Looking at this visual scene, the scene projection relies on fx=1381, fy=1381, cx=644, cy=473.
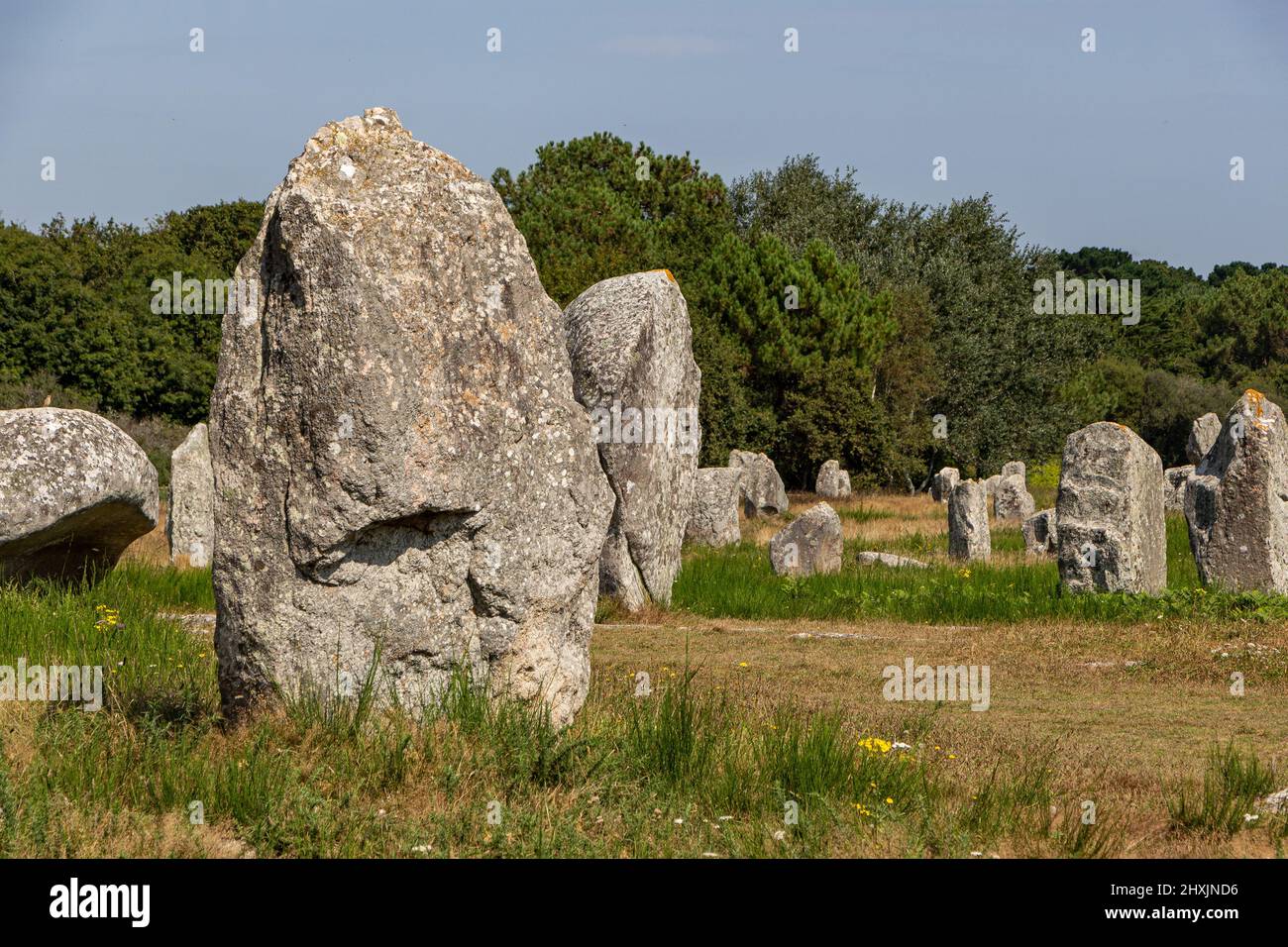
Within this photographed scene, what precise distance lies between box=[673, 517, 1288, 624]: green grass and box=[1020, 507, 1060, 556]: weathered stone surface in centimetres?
320

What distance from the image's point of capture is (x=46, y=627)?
922 cm

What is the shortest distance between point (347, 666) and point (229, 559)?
2.52 ft

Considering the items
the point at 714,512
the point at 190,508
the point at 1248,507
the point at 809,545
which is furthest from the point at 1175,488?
the point at 190,508

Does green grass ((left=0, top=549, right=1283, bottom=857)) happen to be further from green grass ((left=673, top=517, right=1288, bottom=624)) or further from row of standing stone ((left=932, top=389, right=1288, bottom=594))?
row of standing stone ((left=932, top=389, right=1288, bottom=594))

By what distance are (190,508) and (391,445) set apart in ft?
39.2

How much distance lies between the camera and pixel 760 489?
31.5m

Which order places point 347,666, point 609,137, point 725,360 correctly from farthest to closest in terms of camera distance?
point 609,137 < point 725,360 < point 347,666

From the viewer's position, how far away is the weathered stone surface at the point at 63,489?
1121 cm
